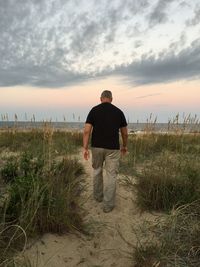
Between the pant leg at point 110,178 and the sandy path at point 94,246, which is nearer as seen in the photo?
the sandy path at point 94,246

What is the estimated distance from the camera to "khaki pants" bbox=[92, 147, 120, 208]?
19.3 feet

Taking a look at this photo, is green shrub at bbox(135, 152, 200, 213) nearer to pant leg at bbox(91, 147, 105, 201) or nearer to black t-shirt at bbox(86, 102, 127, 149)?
pant leg at bbox(91, 147, 105, 201)

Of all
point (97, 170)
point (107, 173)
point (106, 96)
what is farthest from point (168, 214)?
point (106, 96)

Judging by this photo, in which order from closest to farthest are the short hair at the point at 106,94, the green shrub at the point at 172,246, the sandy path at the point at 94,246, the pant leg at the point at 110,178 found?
the green shrub at the point at 172,246
the sandy path at the point at 94,246
the pant leg at the point at 110,178
the short hair at the point at 106,94

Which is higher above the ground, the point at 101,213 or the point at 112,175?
the point at 112,175

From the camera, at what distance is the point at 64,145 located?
434 inches

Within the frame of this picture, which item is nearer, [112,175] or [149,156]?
[112,175]

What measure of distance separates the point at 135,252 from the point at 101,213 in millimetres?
1639

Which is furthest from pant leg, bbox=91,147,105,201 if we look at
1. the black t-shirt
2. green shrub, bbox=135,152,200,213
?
green shrub, bbox=135,152,200,213

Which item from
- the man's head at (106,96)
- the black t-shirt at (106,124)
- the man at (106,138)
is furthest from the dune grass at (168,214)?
the man's head at (106,96)

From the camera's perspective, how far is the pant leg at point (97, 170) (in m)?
6.05

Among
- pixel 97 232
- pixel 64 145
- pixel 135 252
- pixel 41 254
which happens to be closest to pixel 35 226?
pixel 41 254

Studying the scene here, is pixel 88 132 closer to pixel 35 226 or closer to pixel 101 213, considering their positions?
pixel 101 213

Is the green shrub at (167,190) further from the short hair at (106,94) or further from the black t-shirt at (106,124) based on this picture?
the short hair at (106,94)
